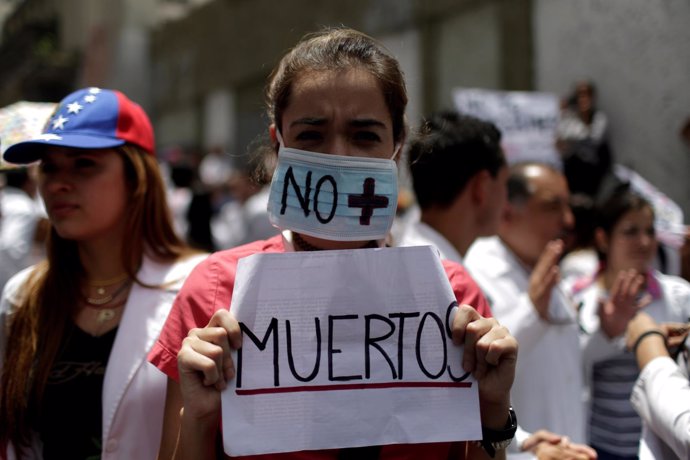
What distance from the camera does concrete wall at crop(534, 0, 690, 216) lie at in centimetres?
552

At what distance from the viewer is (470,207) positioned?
10.2ft

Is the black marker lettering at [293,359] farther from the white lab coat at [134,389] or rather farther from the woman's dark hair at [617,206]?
the woman's dark hair at [617,206]

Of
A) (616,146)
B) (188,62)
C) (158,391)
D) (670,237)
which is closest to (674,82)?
(616,146)

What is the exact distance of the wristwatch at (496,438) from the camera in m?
1.74

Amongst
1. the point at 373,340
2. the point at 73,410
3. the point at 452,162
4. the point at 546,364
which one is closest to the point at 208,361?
the point at 373,340

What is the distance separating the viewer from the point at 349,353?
5.52 ft

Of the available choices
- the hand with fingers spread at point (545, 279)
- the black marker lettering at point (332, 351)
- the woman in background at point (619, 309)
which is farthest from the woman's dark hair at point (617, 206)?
the black marker lettering at point (332, 351)

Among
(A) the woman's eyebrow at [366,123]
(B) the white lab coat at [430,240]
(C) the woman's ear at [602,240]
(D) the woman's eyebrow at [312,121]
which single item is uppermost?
(D) the woman's eyebrow at [312,121]

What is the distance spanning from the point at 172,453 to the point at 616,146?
21.5 feet

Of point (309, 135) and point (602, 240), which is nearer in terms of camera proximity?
point (309, 135)

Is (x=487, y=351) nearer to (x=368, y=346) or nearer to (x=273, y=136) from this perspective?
(x=368, y=346)

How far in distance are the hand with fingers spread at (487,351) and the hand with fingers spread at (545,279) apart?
4.78 ft

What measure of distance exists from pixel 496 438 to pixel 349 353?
395 millimetres

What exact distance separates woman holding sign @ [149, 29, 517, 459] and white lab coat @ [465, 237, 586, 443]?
4.24 ft
